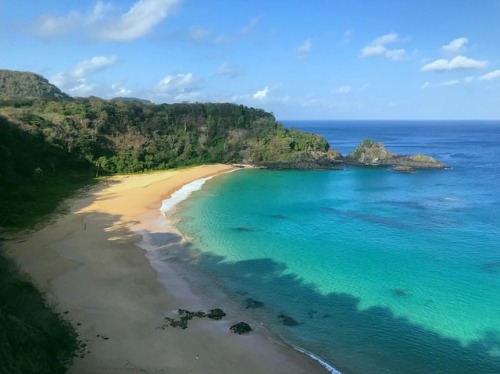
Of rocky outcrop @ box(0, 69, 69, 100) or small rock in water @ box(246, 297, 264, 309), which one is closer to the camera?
small rock in water @ box(246, 297, 264, 309)

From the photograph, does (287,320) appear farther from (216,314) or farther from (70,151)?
(70,151)

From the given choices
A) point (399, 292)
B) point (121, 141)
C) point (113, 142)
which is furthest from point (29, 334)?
point (121, 141)

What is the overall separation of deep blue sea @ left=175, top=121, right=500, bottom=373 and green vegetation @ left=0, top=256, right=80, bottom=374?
9.30m

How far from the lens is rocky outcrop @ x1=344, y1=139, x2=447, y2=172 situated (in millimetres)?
77562

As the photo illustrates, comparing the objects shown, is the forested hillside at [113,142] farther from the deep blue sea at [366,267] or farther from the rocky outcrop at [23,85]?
the deep blue sea at [366,267]

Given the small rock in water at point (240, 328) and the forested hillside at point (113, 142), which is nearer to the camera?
the small rock in water at point (240, 328)

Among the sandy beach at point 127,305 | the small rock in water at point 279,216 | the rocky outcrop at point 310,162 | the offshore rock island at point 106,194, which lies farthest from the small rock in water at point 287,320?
the rocky outcrop at point 310,162

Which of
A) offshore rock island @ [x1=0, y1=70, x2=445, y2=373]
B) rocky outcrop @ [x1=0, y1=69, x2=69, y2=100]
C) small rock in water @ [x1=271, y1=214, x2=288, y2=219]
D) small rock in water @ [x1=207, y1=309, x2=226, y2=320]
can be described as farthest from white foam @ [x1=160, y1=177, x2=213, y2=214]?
rocky outcrop @ [x1=0, y1=69, x2=69, y2=100]

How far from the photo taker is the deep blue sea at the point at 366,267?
1822 centimetres

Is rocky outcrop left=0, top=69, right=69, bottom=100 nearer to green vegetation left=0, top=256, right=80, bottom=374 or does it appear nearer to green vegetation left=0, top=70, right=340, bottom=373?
green vegetation left=0, top=70, right=340, bottom=373

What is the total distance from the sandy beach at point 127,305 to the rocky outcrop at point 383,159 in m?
56.1

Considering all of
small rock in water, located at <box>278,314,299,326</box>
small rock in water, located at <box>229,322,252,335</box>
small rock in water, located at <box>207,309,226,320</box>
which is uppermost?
small rock in water, located at <box>207,309,226,320</box>

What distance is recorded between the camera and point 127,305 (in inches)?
819

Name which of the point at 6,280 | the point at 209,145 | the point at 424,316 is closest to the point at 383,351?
the point at 424,316
